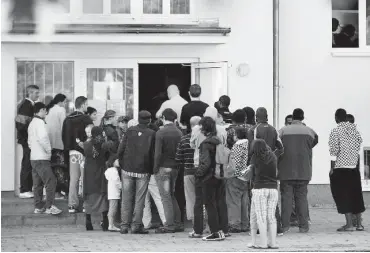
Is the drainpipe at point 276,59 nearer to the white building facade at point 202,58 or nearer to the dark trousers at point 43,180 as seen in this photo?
the white building facade at point 202,58

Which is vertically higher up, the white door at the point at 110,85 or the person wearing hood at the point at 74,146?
the white door at the point at 110,85

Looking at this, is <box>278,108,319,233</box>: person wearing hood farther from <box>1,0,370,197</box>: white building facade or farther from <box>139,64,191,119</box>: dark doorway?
<box>139,64,191,119</box>: dark doorway

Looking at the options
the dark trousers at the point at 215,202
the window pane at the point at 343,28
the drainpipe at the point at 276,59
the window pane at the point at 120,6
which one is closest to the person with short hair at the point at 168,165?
the dark trousers at the point at 215,202

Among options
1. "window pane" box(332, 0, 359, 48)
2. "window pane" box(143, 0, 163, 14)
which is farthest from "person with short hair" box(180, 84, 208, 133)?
"window pane" box(332, 0, 359, 48)

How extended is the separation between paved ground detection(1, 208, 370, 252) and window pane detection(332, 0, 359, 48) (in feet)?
14.2

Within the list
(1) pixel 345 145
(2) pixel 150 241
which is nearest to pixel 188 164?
(2) pixel 150 241

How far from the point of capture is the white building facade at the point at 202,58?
2042cm

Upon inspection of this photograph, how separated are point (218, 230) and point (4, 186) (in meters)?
5.02

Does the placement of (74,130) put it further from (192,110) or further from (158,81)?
(158,81)

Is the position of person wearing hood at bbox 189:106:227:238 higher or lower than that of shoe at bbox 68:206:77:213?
higher

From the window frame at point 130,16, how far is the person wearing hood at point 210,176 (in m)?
4.40

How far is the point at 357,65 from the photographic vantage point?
854 inches

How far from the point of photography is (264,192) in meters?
15.8

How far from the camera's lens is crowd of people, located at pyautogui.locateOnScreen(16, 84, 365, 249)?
1703cm
